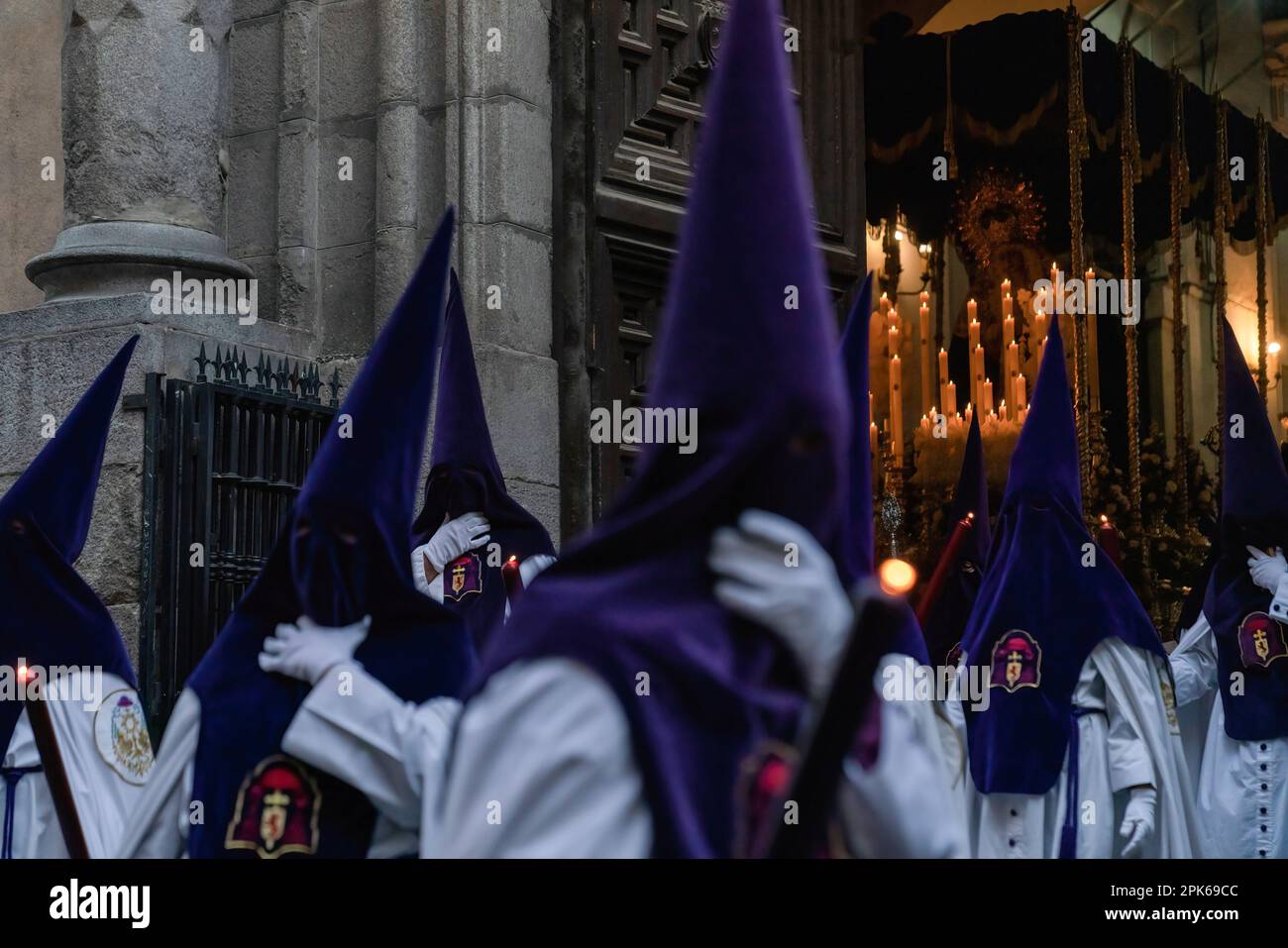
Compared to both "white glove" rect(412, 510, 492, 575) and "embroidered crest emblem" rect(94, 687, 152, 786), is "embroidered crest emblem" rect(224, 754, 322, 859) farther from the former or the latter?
"white glove" rect(412, 510, 492, 575)

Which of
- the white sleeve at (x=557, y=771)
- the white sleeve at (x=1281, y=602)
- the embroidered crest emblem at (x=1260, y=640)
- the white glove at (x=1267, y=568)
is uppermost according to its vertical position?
the white glove at (x=1267, y=568)

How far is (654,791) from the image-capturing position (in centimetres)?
270

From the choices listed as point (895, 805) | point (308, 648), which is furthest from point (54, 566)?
point (895, 805)

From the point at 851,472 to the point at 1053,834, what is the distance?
7.19 feet

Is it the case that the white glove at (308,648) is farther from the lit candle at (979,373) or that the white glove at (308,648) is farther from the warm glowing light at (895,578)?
the lit candle at (979,373)

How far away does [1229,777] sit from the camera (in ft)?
29.9

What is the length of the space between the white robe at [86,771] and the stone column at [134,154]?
299 cm

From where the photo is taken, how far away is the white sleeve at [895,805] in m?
2.81

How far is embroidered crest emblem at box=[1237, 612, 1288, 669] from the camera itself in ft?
28.1

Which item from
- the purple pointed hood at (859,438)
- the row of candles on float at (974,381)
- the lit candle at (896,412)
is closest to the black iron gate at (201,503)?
the purple pointed hood at (859,438)

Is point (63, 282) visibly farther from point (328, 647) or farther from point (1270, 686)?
point (1270, 686)

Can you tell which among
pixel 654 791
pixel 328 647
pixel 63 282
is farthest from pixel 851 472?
pixel 63 282

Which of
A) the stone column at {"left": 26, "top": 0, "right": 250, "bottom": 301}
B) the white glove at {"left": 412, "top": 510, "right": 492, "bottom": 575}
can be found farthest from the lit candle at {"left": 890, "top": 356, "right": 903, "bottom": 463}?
the white glove at {"left": 412, "top": 510, "right": 492, "bottom": 575}
